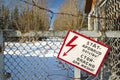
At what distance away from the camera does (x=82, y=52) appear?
2.55m

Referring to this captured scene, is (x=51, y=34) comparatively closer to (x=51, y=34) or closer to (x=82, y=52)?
(x=51, y=34)

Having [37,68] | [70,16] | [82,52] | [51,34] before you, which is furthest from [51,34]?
[70,16]

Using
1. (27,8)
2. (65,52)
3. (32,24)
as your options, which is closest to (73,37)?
(65,52)

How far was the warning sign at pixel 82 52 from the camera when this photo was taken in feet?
8.34

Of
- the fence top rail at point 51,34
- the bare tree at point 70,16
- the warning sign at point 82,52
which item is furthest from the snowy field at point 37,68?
the bare tree at point 70,16

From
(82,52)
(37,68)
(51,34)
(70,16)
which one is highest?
(51,34)

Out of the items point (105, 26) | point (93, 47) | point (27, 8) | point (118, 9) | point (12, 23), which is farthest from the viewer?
point (12, 23)

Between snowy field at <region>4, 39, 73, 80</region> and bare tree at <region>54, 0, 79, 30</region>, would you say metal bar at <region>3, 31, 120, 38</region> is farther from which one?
bare tree at <region>54, 0, 79, 30</region>

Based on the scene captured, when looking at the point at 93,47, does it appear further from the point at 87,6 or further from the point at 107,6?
the point at 87,6

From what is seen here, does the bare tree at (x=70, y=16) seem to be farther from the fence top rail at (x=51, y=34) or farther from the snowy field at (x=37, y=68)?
the fence top rail at (x=51, y=34)

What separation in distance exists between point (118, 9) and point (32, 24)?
22851 millimetres

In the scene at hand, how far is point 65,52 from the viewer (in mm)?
2562

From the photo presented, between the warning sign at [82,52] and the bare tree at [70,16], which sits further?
the bare tree at [70,16]

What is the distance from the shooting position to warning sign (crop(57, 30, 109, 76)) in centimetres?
254
